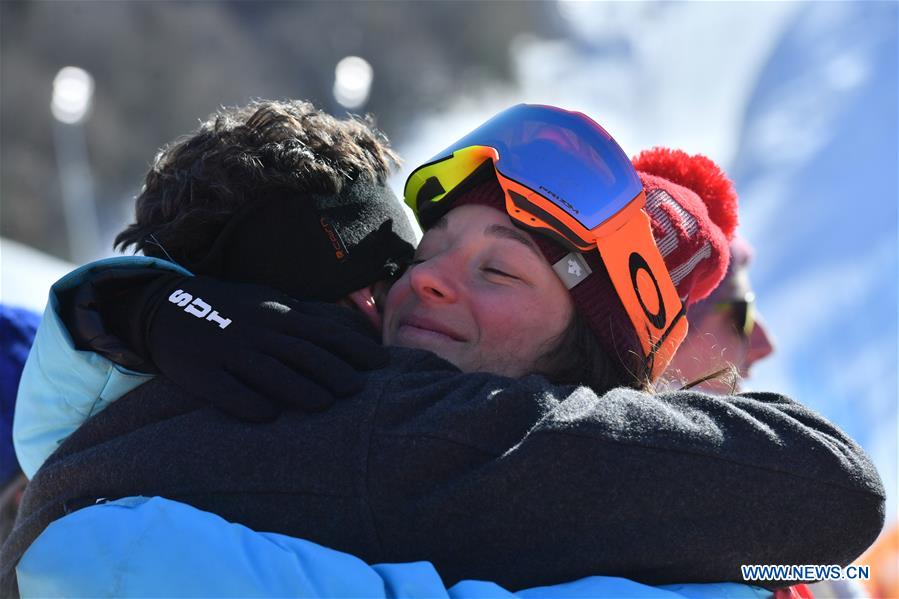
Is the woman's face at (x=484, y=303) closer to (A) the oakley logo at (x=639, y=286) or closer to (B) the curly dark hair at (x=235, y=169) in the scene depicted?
(A) the oakley logo at (x=639, y=286)

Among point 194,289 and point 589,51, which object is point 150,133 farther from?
point 194,289

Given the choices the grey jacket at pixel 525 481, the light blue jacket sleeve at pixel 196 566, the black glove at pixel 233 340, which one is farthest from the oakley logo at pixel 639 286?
the light blue jacket sleeve at pixel 196 566

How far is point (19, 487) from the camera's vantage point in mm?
2613

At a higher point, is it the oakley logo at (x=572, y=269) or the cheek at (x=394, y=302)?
the oakley logo at (x=572, y=269)

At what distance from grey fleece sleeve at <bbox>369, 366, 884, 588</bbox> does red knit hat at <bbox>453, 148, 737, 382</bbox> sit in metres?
0.53

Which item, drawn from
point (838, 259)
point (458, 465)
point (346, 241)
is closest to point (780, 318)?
point (838, 259)

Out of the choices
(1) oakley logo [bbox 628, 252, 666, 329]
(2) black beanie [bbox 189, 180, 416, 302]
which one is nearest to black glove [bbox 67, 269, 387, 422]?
(2) black beanie [bbox 189, 180, 416, 302]

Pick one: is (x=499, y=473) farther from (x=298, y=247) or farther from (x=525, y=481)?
(x=298, y=247)

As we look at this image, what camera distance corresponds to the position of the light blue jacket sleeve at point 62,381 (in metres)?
1.55

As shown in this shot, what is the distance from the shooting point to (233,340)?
4.75 ft

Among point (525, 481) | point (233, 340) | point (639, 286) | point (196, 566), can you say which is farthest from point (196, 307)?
point (639, 286)

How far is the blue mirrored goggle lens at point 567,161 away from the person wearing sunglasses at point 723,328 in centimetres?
77

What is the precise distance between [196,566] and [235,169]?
0.87m

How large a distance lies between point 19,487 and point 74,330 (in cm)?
129
